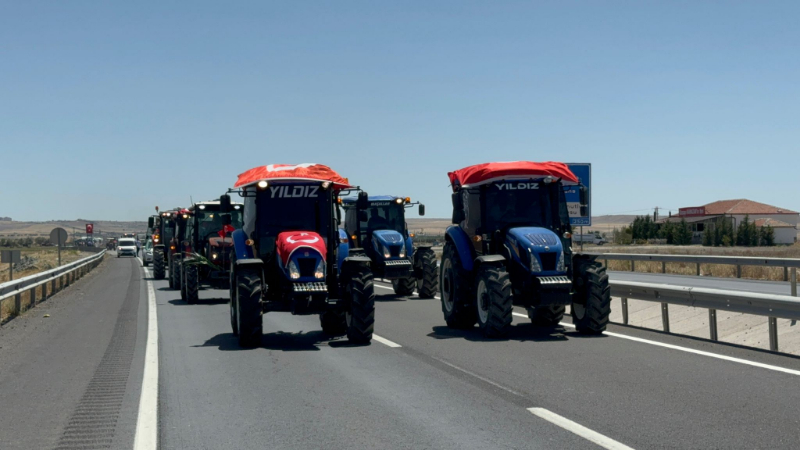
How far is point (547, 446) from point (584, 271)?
22.7 ft

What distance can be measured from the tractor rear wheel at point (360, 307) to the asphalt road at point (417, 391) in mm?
240

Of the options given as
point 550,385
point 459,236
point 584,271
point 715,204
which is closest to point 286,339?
point 459,236

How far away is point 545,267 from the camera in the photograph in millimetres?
12648

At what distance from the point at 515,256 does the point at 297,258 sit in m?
3.43

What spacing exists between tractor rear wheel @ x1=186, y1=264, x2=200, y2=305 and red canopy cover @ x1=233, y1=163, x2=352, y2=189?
322 inches

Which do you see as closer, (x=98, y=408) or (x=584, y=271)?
(x=98, y=408)

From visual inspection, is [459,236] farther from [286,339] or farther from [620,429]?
[620,429]

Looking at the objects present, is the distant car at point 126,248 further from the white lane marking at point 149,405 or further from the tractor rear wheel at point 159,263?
the white lane marking at point 149,405

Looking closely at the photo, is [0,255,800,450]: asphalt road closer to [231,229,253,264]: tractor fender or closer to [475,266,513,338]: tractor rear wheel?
[475,266,513,338]: tractor rear wheel

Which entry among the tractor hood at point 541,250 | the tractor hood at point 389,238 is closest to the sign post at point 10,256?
the tractor hood at point 389,238

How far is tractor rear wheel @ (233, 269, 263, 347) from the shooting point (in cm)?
1189

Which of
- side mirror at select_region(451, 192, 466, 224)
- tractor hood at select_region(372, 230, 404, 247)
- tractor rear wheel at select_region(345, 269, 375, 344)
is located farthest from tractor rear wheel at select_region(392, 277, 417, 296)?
tractor rear wheel at select_region(345, 269, 375, 344)

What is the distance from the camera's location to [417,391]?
8492 mm

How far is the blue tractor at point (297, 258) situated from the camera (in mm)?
12109
